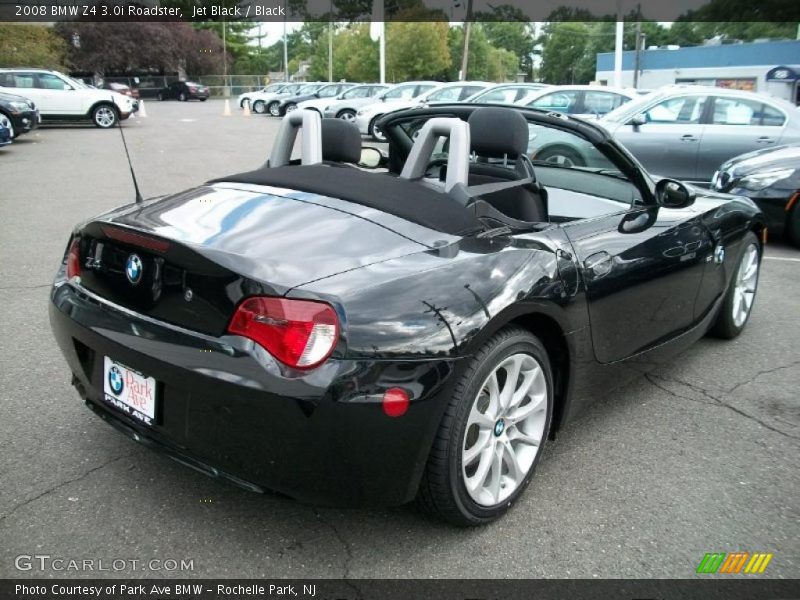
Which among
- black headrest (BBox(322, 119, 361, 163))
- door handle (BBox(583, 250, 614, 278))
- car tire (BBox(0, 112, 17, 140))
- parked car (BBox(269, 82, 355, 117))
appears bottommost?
door handle (BBox(583, 250, 614, 278))

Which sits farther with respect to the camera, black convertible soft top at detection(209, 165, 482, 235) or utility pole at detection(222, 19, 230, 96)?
utility pole at detection(222, 19, 230, 96)

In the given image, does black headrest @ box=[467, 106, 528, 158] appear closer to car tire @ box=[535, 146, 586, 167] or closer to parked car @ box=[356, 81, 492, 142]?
car tire @ box=[535, 146, 586, 167]

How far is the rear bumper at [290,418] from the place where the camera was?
2.07 meters

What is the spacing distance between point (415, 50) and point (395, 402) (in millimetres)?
55027

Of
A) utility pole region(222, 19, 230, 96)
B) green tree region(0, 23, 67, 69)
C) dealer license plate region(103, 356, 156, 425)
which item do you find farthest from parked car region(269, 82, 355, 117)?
utility pole region(222, 19, 230, 96)

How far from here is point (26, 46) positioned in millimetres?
31297

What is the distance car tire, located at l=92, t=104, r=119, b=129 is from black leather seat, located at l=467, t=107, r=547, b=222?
2104 centimetres

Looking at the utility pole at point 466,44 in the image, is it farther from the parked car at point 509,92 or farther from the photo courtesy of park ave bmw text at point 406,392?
the photo courtesy of park ave bmw text at point 406,392

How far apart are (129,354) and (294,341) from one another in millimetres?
623

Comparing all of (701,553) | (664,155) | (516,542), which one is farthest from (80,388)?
(664,155)

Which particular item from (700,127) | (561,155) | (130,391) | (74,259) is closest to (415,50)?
(700,127)

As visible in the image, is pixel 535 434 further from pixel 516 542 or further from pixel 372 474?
pixel 372 474

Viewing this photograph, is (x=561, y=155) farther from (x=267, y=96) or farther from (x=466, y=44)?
(x=466, y=44)

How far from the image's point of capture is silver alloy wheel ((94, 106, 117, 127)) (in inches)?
859
